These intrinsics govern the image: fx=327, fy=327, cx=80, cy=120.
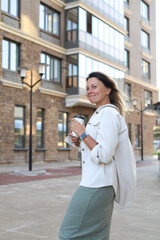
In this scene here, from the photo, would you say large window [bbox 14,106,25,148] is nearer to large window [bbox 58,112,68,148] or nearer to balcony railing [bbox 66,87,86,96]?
large window [bbox 58,112,68,148]

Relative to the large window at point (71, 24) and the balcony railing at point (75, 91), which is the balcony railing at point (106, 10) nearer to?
the large window at point (71, 24)

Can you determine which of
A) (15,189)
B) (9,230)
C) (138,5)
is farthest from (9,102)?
(138,5)

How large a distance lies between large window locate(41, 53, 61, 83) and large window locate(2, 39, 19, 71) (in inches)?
93.8

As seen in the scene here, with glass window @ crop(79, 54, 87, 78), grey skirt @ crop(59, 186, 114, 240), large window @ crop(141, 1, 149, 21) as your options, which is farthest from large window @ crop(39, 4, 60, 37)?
grey skirt @ crop(59, 186, 114, 240)

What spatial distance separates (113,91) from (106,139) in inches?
18.4

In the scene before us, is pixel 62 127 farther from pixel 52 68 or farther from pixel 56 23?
pixel 56 23

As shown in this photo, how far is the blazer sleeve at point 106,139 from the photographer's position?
1.99 metres

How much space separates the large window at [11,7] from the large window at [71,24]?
459 centimetres

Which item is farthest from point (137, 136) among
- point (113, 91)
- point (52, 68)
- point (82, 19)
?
point (113, 91)

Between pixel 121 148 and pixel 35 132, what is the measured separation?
17.5 m

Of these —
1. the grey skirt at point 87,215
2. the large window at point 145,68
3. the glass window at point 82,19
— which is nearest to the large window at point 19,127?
the glass window at point 82,19

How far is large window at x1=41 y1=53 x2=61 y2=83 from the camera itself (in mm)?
20966

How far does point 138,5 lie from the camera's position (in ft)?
110

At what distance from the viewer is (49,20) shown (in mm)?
21516
